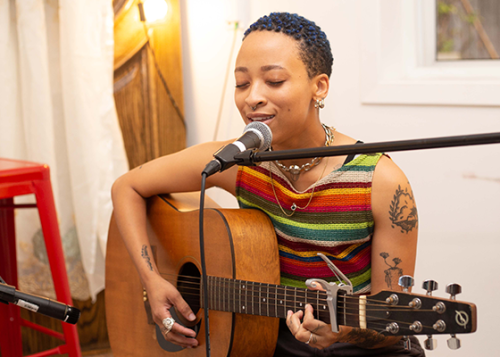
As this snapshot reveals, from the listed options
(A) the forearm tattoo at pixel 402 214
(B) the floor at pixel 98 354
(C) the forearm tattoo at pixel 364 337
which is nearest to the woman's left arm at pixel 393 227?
(A) the forearm tattoo at pixel 402 214

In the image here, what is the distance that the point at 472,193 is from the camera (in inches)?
59.3

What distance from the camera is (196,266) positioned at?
1319 mm

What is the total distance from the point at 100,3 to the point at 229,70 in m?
0.60

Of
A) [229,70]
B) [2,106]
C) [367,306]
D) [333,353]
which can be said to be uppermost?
[229,70]

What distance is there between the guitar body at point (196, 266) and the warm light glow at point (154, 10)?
963 mm

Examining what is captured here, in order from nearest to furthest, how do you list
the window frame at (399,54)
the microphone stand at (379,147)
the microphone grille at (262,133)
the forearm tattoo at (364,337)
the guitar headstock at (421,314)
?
the microphone stand at (379,147) < the guitar headstock at (421,314) < the microphone grille at (262,133) < the forearm tattoo at (364,337) < the window frame at (399,54)

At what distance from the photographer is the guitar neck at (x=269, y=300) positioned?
91cm

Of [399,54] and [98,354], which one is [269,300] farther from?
[98,354]

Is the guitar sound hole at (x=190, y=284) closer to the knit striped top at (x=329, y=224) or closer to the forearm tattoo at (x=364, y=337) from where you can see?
the knit striped top at (x=329, y=224)

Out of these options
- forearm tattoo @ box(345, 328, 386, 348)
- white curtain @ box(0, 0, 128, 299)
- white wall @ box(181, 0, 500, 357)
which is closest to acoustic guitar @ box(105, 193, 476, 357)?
forearm tattoo @ box(345, 328, 386, 348)

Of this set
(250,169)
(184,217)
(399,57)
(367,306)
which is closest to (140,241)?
(184,217)

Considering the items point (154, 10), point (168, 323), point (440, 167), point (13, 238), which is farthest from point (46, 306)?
point (154, 10)

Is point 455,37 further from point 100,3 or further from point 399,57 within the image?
point 100,3

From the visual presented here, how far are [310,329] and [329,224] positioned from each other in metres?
0.28
